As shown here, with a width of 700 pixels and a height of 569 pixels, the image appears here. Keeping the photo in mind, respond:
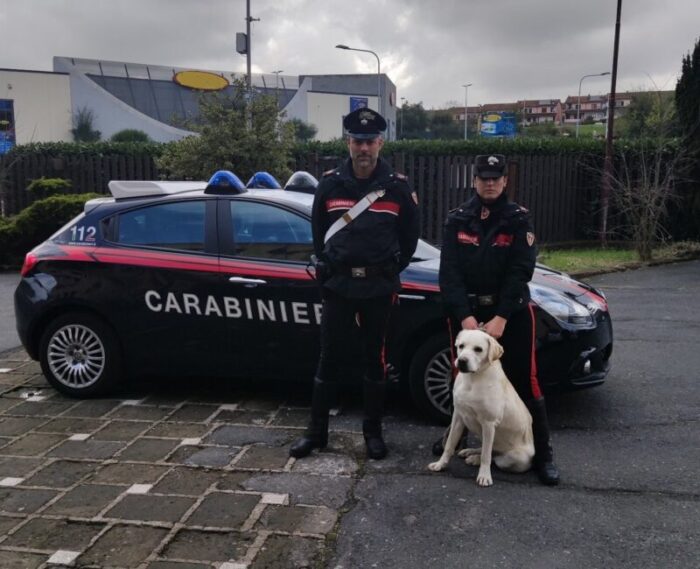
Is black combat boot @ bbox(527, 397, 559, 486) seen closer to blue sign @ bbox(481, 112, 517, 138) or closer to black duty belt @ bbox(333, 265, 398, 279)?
black duty belt @ bbox(333, 265, 398, 279)

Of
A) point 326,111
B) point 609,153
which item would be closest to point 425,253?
point 609,153

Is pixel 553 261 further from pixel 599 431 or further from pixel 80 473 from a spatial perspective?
pixel 80 473

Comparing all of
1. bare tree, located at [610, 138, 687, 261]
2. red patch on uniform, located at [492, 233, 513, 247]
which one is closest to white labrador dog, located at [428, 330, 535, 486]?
red patch on uniform, located at [492, 233, 513, 247]

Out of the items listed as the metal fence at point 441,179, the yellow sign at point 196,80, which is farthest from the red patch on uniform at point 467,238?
the yellow sign at point 196,80

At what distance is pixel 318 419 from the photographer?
4.47 metres

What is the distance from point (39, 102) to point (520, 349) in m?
61.7

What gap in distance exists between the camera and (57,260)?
5.48m

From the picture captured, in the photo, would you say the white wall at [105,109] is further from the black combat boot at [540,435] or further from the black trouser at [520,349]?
the black combat boot at [540,435]

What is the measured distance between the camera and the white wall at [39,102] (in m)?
55.3

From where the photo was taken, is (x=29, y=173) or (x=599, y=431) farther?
(x=29, y=173)

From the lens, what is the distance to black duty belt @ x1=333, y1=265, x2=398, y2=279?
4.20 m

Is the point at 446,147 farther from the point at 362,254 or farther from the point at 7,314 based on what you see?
the point at 362,254

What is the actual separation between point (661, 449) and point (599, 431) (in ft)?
1.41

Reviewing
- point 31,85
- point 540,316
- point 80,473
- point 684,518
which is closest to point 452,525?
point 684,518
